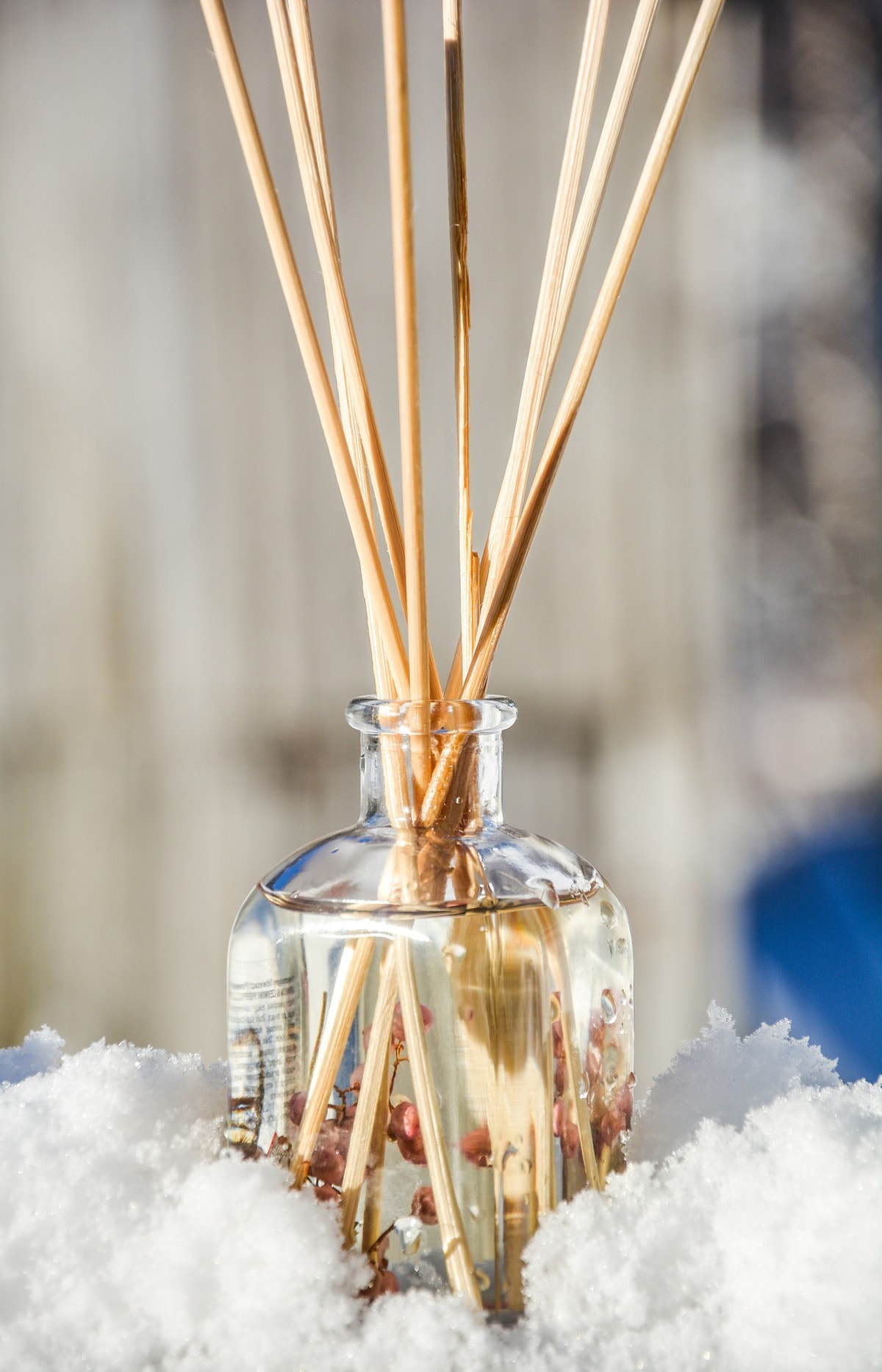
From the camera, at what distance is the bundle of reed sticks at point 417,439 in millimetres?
219

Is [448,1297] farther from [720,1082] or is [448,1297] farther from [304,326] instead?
[304,326]

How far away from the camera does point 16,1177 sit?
0.76 feet

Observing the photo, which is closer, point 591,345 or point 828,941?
point 591,345

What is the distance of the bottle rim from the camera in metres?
0.23

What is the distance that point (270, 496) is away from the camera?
Answer: 52 centimetres

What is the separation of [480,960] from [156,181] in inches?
17.8

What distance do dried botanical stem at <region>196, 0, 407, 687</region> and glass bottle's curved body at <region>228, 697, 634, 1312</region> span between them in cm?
3

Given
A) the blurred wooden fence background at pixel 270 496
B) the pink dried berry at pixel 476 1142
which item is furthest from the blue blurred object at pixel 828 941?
the pink dried berry at pixel 476 1142

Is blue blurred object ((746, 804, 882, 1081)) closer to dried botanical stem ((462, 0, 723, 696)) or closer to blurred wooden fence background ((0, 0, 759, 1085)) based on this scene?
blurred wooden fence background ((0, 0, 759, 1085))

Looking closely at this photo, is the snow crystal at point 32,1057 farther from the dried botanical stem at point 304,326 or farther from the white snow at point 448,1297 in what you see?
the dried botanical stem at point 304,326

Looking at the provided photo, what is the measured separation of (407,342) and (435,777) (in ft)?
0.32

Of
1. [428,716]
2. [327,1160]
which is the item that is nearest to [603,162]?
[428,716]

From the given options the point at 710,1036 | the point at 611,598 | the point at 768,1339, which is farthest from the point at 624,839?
the point at 768,1339

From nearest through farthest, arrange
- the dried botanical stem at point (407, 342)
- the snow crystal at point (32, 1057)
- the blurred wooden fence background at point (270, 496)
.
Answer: the dried botanical stem at point (407, 342) → the snow crystal at point (32, 1057) → the blurred wooden fence background at point (270, 496)
